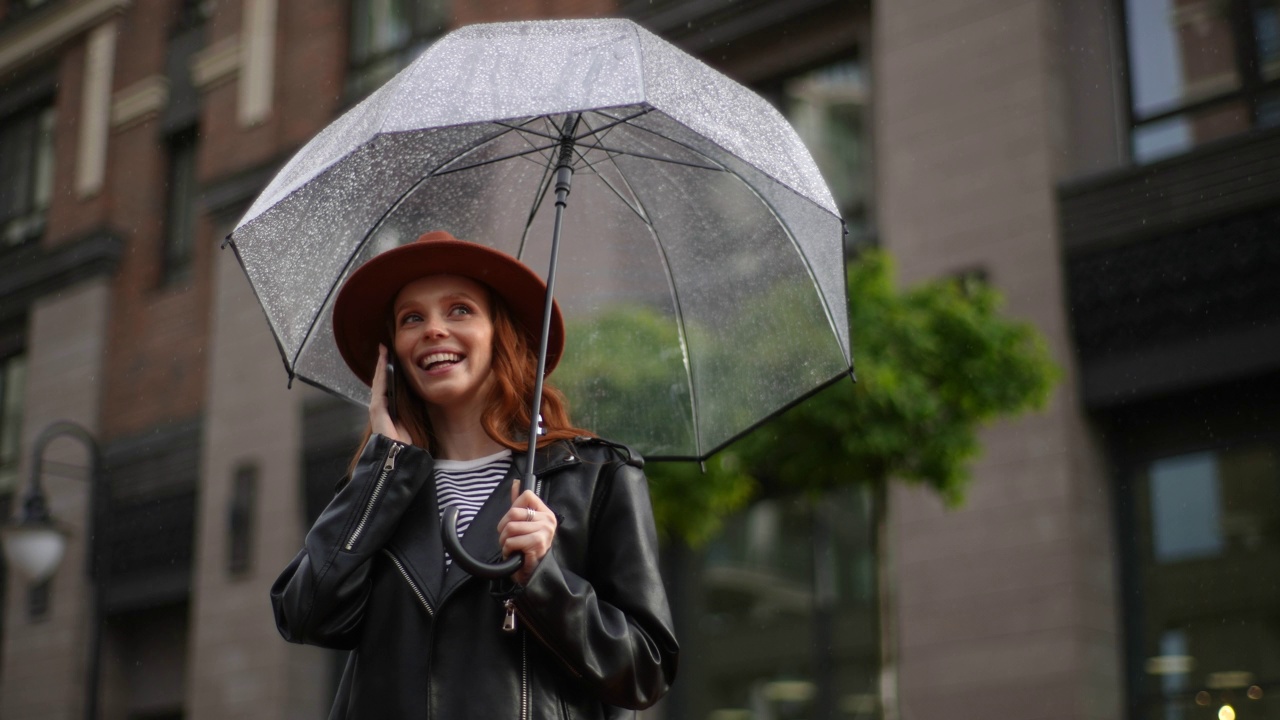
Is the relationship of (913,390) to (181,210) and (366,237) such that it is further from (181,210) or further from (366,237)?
(181,210)

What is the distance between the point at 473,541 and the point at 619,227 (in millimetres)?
1489

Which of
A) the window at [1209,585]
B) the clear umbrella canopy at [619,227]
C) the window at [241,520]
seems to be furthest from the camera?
the window at [241,520]

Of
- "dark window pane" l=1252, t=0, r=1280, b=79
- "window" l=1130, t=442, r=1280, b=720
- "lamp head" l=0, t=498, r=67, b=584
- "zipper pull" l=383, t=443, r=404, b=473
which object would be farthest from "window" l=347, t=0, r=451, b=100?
"zipper pull" l=383, t=443, r=404, b=473

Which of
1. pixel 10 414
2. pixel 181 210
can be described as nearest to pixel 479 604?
pixel 181 210

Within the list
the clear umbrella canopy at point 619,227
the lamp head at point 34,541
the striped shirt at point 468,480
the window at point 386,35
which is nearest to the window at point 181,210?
the window at point 386,35

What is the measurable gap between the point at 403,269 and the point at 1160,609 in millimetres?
8695

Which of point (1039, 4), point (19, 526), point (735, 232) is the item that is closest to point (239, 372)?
point (19, 526)

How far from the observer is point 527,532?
2432 mm

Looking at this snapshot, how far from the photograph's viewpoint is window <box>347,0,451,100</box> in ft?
56.9

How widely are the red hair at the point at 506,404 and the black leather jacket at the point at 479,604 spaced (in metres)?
0.13

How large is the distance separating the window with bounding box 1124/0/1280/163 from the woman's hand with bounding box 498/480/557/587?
29.6ft

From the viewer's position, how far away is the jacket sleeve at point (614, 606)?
2.49 metres

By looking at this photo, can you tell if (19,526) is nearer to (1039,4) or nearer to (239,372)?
(239,372)

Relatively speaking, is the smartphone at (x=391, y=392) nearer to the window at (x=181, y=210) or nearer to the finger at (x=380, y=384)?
the finger at (x=380, y=384)
